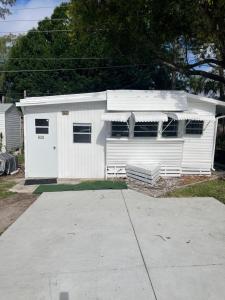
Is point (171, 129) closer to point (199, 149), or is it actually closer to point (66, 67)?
point (199, 149)

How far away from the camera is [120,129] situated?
10906 millimetres

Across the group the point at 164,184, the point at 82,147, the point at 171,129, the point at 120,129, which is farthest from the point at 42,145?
the point at 171,129

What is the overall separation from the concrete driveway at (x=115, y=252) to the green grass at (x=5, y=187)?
1789mm

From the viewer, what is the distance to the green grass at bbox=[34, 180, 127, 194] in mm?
9348

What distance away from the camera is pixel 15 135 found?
19.9m

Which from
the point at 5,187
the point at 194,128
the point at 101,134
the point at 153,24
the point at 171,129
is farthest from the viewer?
the point at 153,24

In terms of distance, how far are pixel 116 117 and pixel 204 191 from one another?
3674mm

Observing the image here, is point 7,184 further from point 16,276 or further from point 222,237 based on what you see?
point 222,237

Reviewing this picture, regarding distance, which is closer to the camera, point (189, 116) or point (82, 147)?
point (189, 116)

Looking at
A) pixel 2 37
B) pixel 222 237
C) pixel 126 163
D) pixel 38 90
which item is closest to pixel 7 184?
pixel 126 163

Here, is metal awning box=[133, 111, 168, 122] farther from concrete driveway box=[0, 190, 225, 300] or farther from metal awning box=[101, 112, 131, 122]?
concrete driveway box=[0, 190, 225, 300]

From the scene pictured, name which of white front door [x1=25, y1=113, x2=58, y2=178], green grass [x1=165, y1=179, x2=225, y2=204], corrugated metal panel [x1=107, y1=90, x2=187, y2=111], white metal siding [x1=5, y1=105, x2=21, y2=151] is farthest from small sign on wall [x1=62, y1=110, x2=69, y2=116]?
white metal siding [x1=5, y1=105, x2=21, y2=151]

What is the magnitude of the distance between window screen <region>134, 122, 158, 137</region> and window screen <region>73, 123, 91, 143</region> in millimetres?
1675

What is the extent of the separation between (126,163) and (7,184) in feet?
13.6
